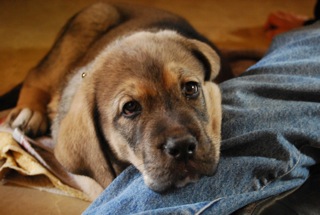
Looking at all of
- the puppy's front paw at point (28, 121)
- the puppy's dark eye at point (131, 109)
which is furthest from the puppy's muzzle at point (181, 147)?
the puppy's front paw at point (28, 121)

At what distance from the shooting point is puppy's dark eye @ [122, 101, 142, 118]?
197cm

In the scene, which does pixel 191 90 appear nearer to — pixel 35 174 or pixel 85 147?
pixel 85 147

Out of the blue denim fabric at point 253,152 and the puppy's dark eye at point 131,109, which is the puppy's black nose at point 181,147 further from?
the puppy's dark eye at point 131,109

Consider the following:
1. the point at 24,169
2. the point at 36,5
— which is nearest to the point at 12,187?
the point at 24,169

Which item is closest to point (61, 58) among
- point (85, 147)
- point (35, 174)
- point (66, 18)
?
point (35, 174)

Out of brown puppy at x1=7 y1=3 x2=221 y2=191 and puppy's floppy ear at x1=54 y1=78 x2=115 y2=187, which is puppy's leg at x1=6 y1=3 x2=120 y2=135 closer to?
brown puppy at x1=7 y1=3 x2=221 y2=191

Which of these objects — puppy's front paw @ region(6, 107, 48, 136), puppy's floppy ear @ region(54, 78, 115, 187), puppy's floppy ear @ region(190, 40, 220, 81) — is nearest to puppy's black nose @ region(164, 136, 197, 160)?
puppy's floppy ear @ region(54, 78, 115, 187)

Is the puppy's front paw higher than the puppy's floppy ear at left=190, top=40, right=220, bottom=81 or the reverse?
the reverse

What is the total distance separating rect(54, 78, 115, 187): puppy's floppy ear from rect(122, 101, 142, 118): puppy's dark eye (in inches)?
8.7

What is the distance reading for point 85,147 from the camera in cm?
210

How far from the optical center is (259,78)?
7.48 ft

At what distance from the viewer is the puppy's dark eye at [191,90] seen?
2.02 meters

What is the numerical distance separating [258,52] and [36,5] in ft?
10.7

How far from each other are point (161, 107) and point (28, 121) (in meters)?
1.41
